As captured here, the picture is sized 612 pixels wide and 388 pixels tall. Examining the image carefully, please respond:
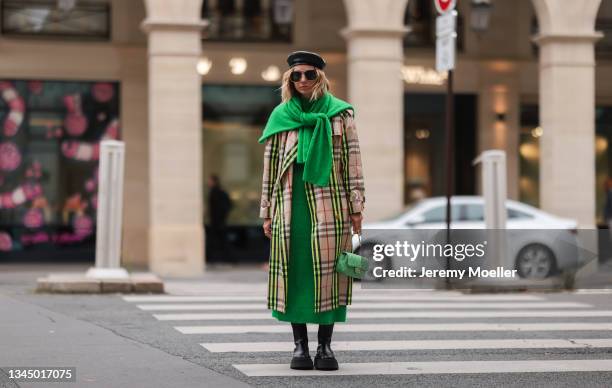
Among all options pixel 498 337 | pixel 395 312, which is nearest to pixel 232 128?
pixel 395 312

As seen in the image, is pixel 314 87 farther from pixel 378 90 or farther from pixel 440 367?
pixel 378 90

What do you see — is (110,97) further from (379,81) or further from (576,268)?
(576,268)

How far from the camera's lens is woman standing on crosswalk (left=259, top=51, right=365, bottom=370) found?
308 inches

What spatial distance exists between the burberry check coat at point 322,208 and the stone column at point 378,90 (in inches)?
548

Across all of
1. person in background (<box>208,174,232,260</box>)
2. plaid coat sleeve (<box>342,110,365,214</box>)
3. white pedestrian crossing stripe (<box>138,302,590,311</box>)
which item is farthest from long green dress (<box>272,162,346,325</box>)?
person in background (<box>208,174,232,260</box>)

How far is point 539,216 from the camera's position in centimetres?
2089

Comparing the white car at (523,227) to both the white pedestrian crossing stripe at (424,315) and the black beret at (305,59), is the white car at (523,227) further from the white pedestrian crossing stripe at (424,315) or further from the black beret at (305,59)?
the black beret at (305,59)

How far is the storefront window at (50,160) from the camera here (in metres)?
23.9

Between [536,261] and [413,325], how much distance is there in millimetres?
7878

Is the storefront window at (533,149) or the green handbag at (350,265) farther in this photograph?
the storefront window at (533,149)

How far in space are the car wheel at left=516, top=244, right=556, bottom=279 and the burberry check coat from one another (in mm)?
10999

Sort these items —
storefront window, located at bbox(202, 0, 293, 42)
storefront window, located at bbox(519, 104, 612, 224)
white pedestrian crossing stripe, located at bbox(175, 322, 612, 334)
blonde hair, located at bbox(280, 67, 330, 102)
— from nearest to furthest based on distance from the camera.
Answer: blonde hair, located at bbox(280, 67, 330, 102)
white pedestrian crossing stripe, located at bbox(175, 322, 612, 334)
storefront window, located at bbox(202, 0, 293, 42)
storefront window, located at bbox(519, 104, 612, 224)

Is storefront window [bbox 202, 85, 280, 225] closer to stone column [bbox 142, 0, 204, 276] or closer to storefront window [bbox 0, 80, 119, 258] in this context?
storefront window [bbox 0, 80, 119, 258]

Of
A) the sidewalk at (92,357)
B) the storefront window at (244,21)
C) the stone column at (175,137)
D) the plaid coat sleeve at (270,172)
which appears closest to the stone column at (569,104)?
the storefront window at (244,21)
